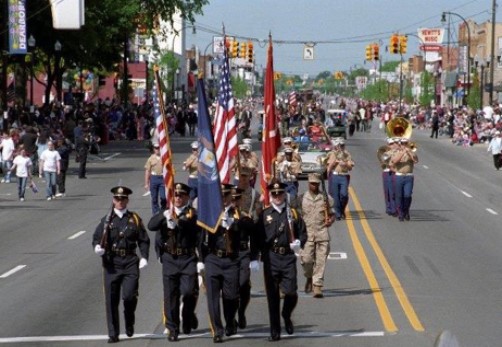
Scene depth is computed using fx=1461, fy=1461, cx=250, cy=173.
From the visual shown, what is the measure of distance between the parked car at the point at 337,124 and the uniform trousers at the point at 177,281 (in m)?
52.9

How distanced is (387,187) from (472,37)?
121532 millimetres

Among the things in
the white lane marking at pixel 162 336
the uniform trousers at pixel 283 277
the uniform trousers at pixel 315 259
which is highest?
the uniform trousers at pixel 283 277

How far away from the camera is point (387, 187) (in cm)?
3184

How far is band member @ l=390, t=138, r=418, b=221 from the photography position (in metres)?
31.0

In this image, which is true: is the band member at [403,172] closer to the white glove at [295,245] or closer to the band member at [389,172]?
the band member at [389,172]

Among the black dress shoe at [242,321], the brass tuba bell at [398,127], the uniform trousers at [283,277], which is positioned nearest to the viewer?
the uniform trousers at [283,277]

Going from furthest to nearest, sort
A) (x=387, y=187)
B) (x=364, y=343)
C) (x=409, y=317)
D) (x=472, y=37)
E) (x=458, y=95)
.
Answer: (x=472, y=37), (x=458, y=95), (x=387, y=187), (x=409, y=317), (x=364, y=343)

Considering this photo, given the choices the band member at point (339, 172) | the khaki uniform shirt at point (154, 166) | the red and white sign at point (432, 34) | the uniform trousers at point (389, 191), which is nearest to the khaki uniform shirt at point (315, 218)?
the khaki uniform shirt at point (154, 166)

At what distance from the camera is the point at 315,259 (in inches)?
746

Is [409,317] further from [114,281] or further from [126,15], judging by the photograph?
[126,15]

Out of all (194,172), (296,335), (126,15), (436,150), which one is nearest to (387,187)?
(194,172)

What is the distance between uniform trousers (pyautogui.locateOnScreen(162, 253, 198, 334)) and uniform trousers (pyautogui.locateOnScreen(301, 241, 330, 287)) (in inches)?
140

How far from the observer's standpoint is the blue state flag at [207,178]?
15.3 metres

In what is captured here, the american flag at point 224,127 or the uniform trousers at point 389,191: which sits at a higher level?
the american flag at point 224,127
